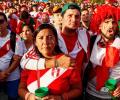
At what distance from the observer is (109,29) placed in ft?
12.4

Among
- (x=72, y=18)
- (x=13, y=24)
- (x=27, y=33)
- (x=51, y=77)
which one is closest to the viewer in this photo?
(x=51, y=77)

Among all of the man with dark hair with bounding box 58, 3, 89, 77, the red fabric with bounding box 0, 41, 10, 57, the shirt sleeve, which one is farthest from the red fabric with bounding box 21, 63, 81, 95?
the red fabric with bounding box 0, 41, 10, 57

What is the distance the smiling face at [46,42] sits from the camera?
331cm

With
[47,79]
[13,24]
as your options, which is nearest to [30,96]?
[47,79]

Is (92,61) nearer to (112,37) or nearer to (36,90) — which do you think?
(112,37)

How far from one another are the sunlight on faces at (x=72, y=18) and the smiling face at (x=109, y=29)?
1.05 feet

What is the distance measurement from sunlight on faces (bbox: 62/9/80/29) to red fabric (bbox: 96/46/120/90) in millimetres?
482

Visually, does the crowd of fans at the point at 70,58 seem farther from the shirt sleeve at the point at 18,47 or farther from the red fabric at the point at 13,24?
the red fabric at the point at 13,24

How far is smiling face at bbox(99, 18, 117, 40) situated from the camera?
3.78 metres

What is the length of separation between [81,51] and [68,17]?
0.44m

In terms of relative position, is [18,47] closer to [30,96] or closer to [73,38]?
[73,38]

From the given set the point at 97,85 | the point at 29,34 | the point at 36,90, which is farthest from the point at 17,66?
the point at 36,90

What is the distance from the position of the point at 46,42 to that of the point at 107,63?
86 centimetres

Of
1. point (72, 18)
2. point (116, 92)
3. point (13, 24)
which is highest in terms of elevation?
point (72, 18)
